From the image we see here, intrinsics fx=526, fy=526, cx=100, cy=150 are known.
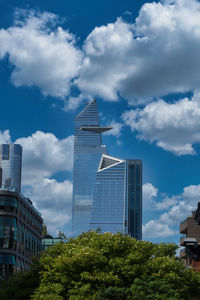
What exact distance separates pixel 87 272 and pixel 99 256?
6.94 ft

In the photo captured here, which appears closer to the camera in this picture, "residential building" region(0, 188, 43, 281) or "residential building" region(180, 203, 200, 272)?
"residential building" region(180, 203, 200, 272)

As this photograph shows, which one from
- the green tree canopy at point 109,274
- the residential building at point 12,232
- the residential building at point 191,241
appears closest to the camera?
the green tree canopy at point 109,274

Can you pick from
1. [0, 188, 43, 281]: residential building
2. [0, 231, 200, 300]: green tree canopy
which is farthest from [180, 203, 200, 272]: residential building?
[0, 188, 43, 281]: residential building

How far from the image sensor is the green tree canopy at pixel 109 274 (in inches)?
1577

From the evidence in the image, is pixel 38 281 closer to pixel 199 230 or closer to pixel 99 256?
pixel 99 256

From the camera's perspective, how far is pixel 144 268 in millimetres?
44562

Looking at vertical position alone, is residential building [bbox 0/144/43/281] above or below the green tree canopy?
above

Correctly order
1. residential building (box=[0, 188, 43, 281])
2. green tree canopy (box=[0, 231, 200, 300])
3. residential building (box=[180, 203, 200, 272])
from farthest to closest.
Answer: residential building (box=[0, 188, 43, 281]) < residential building (box=[180, 203, 200, 272]) < green tree canopy (box=[0, 231, 200, 300])

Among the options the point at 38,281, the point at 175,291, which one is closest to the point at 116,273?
the point at 175,291

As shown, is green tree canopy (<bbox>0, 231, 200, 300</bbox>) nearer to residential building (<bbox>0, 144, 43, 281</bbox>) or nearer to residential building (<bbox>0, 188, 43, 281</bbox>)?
residential building (<bbox>0, 188, 43, 281</bbox>)

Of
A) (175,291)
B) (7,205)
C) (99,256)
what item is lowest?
(175,291)

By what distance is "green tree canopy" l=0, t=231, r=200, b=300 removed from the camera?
1577 inches

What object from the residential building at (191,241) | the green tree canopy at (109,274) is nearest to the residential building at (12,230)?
the residential building at (191,241)

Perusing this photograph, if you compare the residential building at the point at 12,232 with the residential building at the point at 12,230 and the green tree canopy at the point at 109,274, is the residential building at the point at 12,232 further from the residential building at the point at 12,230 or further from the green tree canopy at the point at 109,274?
the green tree canopy at the point at 109,274
